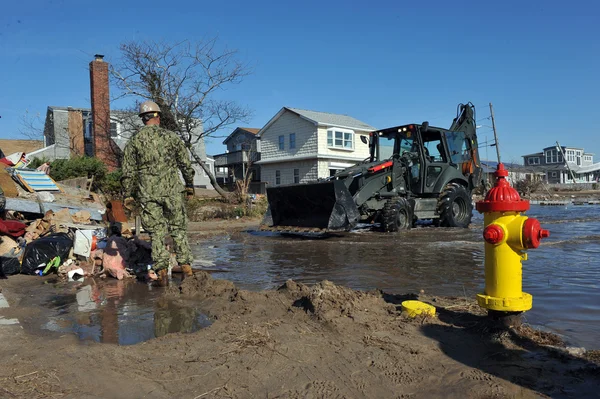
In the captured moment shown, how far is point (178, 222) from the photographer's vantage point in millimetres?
5699

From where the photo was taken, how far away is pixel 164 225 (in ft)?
18.4

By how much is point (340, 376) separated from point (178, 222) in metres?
3.63

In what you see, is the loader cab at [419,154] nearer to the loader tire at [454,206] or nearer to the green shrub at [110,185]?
the loader tire at [454,206]

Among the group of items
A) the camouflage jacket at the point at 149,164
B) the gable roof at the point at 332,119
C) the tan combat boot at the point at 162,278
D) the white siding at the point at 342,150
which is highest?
the gable roof at the point at 332,119

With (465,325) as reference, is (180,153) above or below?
above

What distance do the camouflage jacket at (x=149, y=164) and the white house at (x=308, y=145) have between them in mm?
27755

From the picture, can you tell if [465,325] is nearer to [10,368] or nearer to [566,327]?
[566,327]

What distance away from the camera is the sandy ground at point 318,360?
246cm

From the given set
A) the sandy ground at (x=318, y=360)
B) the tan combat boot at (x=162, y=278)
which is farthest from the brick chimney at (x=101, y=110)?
the sandy ground at (x=318, y=360)

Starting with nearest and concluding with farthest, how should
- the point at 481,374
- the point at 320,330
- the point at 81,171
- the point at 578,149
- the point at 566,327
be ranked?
the point at 481,374 < the point at 320,330 < the point at 566,327 < the point at 81,171 < the point at 578,149

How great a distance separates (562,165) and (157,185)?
279 feet

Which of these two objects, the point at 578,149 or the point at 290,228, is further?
the point at 578,149

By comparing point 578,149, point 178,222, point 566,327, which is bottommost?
point 566,327

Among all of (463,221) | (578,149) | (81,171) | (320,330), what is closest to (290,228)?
(463,221)
